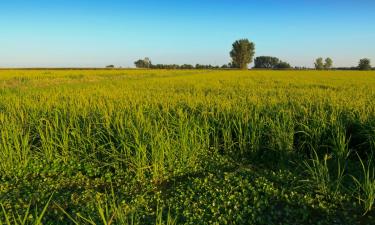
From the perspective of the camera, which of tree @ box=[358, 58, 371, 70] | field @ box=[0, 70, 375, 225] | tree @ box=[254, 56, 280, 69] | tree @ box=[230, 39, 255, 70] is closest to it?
field @ box=[0, 70, 375, 225]

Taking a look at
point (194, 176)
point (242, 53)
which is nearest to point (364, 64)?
point (242, 53)

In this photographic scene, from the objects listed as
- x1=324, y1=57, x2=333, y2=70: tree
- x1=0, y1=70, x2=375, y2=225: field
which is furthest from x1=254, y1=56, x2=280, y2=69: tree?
x1=0, y1=70, x2=375, y2=225: field

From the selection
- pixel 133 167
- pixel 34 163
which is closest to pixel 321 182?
pixel 133 167

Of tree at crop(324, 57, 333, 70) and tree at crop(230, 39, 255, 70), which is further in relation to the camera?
tree at crop(324, 57, 333, 70)

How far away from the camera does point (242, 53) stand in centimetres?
10025

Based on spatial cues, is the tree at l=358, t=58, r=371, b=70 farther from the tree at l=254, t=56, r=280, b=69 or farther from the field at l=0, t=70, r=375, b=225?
the field at l=0, t=70, r=375, b=225

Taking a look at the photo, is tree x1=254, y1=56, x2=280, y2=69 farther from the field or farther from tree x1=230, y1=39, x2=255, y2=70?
the field

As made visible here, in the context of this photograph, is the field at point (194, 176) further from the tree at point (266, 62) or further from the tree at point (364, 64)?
the tree at point (266, 62)

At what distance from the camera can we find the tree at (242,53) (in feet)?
330

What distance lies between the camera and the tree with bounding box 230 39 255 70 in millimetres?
100500

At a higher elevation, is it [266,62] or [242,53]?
[242,53]

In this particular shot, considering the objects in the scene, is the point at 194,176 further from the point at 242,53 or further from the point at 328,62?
the point at 328,62

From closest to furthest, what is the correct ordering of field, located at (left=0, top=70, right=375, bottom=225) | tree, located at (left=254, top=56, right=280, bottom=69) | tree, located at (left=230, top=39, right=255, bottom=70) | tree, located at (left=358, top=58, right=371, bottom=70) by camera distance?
field, located at (left=0, top=70, right=375, bottom=225), tree, located at (left=358, top=58, right=371, bottom=70), tree, located at (left=230, top=39, right=255, bottom=70), tree, located at (left=254, top=56, right=280, bottom=69)

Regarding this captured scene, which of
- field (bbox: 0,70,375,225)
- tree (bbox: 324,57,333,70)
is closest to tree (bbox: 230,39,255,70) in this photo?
tree (bbox: 324,57,333,70)
